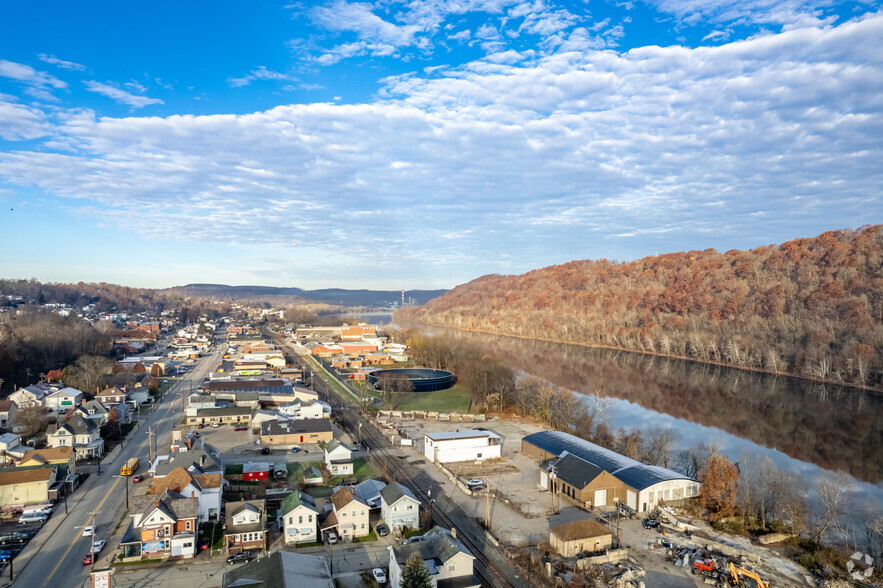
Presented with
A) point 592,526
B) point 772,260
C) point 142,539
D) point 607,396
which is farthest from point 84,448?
point 772,260

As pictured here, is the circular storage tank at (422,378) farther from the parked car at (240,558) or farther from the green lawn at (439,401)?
the parked car at (240,558)

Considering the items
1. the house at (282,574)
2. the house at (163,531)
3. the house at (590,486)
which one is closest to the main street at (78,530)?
the house at (163,531)

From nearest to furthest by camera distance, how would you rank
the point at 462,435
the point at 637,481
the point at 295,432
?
1. the point at 637,481
2. the point at 462,435
3. the point at 295,432

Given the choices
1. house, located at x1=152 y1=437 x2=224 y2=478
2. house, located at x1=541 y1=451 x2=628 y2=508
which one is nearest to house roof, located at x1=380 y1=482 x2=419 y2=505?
house, located at x1=541 y1=451 x2=628 y2=508

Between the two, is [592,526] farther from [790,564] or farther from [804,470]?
[804,470]

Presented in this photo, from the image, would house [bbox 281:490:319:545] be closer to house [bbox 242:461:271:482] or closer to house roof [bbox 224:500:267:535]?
house roof [bbox 224:500:267:535]

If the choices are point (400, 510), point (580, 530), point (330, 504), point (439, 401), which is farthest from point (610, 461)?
point (439, 401)

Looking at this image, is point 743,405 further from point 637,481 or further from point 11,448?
point 11,448
